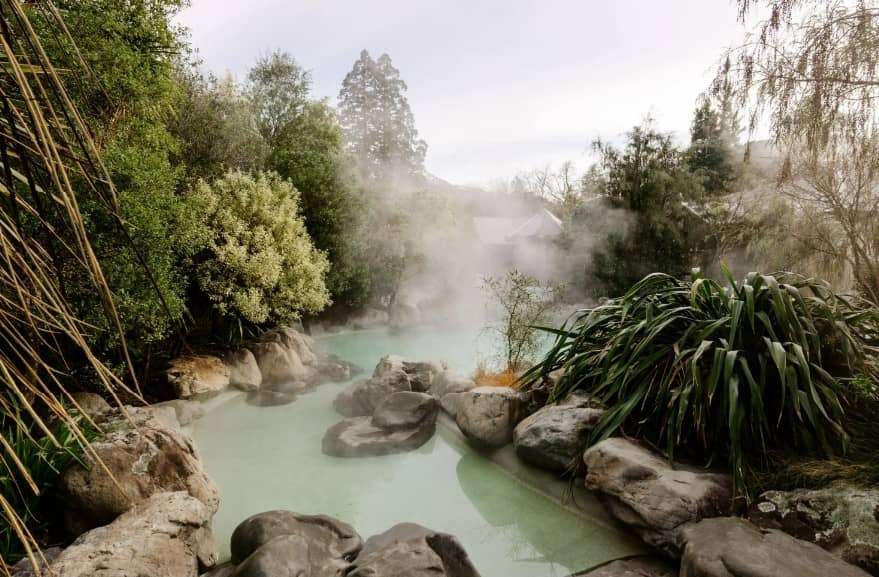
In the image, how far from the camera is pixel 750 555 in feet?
7.38

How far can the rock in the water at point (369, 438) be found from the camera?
14.8 ft

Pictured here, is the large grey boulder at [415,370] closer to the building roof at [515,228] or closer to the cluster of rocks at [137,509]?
the cluster of rocks at [137,509]

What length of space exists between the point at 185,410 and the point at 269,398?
1.16 metres

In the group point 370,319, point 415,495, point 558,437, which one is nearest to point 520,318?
point 558,437

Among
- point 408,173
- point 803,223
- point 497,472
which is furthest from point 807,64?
point 408,173

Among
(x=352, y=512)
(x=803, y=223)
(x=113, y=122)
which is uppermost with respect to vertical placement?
(x=113, y=122)

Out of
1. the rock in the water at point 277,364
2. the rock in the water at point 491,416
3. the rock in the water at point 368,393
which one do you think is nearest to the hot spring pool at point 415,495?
the rock in the water at point 491,416

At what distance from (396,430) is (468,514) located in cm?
153

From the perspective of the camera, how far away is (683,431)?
329 cm

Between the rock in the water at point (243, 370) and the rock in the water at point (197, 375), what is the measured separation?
14 cm

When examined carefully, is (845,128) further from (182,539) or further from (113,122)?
(113,122)

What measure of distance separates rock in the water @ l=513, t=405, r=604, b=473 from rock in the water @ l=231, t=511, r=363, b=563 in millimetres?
1518

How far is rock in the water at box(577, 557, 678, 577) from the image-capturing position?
8.63 feet

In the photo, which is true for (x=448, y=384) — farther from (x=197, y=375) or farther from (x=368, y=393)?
(x=197, y=375)
